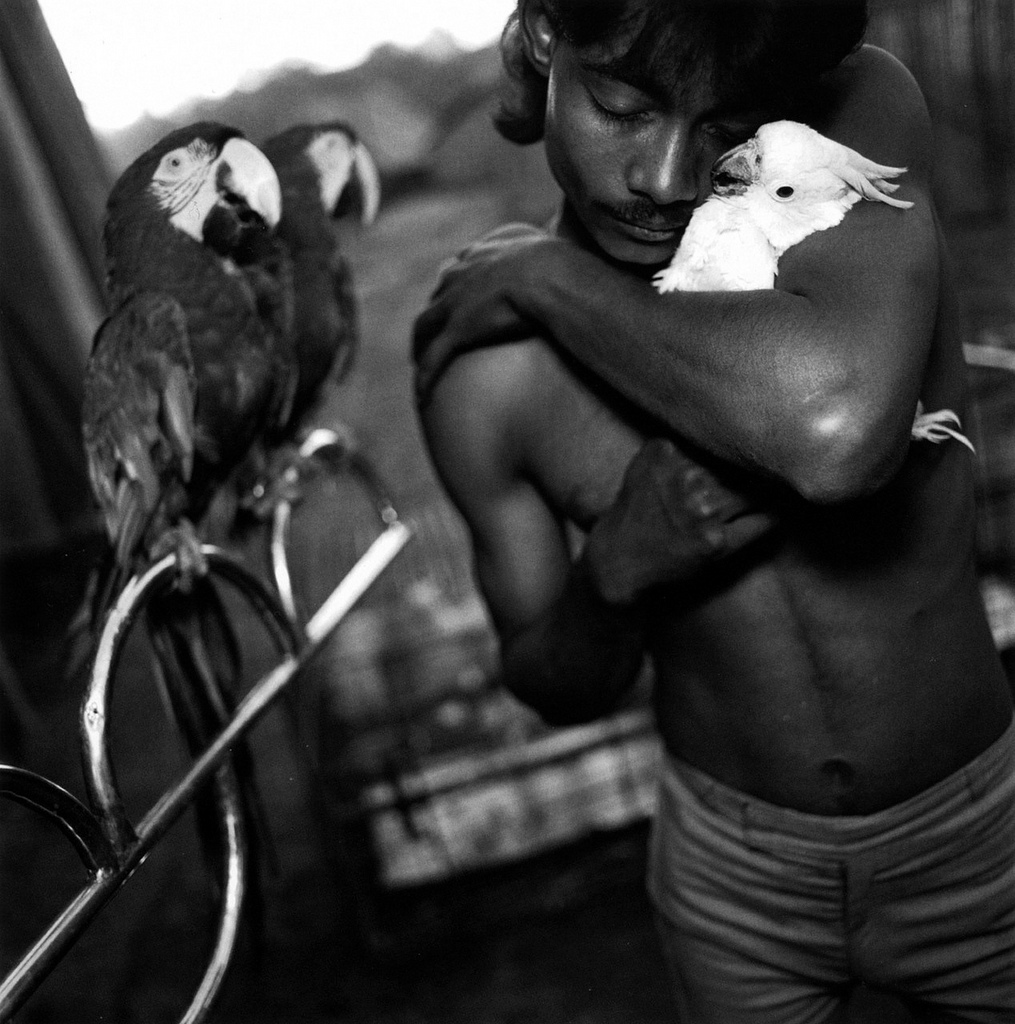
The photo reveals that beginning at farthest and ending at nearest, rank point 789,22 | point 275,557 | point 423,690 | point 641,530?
point 423,690, point 275,557, point 641,530, point 789,22

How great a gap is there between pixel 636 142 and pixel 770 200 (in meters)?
0.08

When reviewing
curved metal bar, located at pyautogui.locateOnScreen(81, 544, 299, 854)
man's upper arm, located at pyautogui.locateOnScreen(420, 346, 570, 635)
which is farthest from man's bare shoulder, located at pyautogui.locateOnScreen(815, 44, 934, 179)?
curved metal bar, located at pyautogui.locateOnScreen(81, 544, 299, 854)

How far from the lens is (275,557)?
2.84ft

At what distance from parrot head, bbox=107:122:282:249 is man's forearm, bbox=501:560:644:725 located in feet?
1.02

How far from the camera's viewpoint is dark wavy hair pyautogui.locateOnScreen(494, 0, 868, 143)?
525mm

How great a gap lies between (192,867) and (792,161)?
61 cm

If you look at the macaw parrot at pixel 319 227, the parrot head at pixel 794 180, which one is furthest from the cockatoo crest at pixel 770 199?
the macaw parrot at pixel 319 227

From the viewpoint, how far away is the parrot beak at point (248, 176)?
64cm

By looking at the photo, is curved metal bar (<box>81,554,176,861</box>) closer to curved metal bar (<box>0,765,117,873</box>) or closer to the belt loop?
curved metal bar (<box>0,765,117,873</box>)

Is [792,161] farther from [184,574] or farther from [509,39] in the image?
[184,574]

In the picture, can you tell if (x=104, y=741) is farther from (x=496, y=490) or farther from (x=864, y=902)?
(x=864, y=902)

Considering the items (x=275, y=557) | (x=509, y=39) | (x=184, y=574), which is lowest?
(x=275, y=557)

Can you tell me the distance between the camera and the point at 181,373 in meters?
0.65

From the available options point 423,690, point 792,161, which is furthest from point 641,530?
point 423,690
